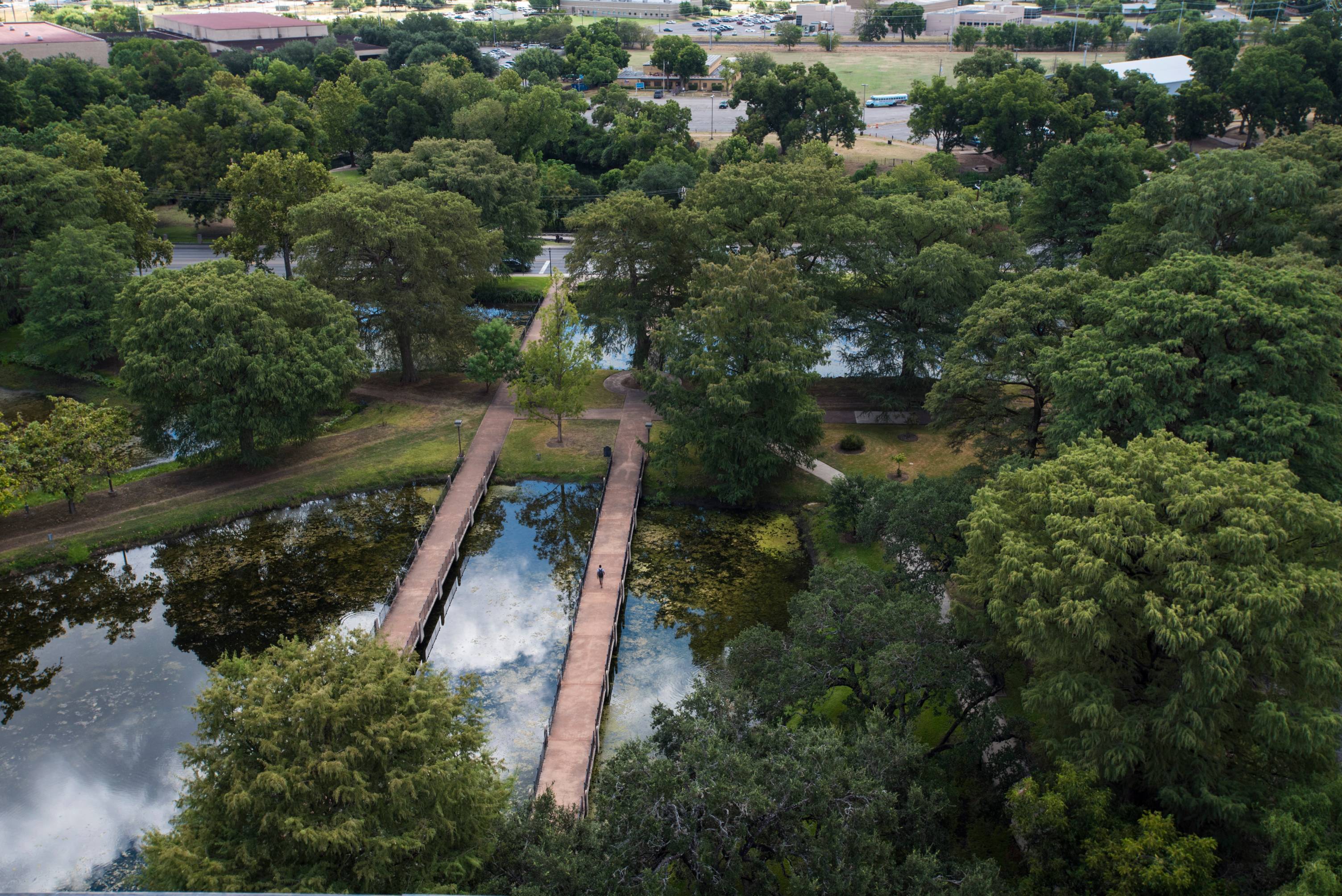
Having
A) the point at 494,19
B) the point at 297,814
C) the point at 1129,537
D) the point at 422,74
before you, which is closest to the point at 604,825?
the point at 297,814

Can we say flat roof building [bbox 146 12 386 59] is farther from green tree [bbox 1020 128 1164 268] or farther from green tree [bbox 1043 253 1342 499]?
green tree [bbox 1043 253 1342 499]

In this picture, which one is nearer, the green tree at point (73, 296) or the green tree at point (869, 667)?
the green tree at point (869, 667)

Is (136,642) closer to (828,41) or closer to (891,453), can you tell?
(891,453)

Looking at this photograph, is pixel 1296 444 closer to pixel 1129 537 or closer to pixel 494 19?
pixel 1129 537

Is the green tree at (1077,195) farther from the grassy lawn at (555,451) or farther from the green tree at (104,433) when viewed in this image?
the green tree at (104,433)

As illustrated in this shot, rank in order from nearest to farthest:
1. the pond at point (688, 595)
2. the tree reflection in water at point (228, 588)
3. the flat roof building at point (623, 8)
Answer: the pond at point (688, 595)
the tree reflection in water at point (228, 588)
the flat roof building at point (623, 8)

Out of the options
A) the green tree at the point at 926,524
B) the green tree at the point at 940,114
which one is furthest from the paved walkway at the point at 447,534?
the green tree at the point at 940,114
